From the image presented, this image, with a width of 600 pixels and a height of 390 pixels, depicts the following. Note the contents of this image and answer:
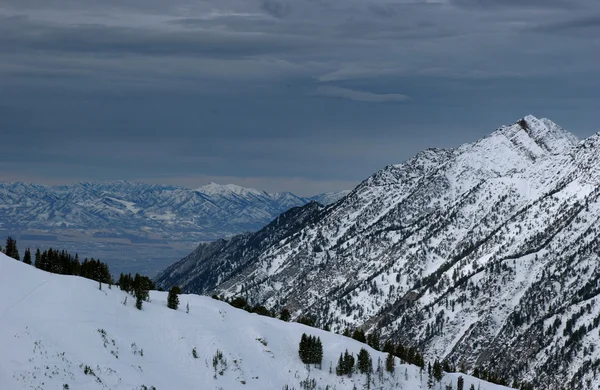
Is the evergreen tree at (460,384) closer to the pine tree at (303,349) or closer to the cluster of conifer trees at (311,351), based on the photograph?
the cluster of conifer trees at (311,351)

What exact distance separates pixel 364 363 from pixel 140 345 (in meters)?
52.4

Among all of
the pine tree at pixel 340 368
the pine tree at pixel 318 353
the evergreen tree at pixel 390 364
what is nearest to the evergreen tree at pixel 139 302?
the pine tree at pixel 318 353

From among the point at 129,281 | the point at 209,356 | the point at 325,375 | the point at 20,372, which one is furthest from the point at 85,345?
the point at 325,375

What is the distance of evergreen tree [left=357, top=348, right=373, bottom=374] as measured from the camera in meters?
172

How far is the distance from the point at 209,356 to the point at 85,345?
27.6m

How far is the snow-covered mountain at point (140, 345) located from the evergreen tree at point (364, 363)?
2.11 meters

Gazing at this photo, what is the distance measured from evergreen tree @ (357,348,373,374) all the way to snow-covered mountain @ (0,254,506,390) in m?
2.11

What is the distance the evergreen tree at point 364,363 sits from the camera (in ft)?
563

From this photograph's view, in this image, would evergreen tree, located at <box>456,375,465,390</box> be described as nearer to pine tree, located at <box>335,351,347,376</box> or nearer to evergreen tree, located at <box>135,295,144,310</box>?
pine tree, located at <box>335,351,347,376</box>

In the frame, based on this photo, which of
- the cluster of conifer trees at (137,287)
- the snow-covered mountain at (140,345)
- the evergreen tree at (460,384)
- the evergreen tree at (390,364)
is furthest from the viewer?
the evergreen tree at (460,384)

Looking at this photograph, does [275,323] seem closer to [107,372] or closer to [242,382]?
[242,382]

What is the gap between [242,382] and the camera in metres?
147

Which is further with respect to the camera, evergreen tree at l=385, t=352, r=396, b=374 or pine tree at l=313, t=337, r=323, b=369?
evergreen tree at l=385, t=352, r=396, b=374

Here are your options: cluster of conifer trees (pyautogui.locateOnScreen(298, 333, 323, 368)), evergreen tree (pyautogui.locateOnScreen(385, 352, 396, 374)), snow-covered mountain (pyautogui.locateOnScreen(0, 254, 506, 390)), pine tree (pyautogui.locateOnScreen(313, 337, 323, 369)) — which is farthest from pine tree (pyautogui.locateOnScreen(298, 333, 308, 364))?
evergreen tree (pyautogui.locateOnScreen(385, 352, 396, 374))
